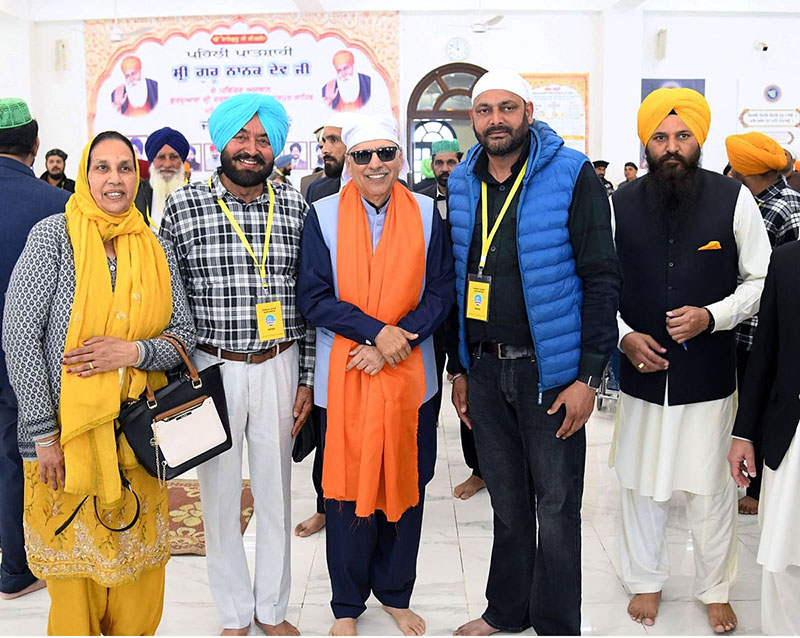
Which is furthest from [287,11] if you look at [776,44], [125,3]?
[776,44]

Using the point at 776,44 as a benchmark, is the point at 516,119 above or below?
below

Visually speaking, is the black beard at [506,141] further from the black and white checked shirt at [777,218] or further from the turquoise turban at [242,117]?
the black and white checked shirt at [777,218]

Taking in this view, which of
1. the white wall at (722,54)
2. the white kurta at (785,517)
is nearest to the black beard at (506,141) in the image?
the white kurta at (785,517)

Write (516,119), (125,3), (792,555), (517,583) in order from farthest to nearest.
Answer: (125,3) < (517,583) < (516,119) < (792,555)

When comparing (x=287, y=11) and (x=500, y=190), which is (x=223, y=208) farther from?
(x=287, y=11)

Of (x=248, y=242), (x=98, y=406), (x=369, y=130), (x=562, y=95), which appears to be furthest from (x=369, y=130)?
(x=562, y=95)

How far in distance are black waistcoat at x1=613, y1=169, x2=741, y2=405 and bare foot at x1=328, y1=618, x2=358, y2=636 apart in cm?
135

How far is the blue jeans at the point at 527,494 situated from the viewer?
A: 2445mm

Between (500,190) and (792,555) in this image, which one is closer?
(792,555)

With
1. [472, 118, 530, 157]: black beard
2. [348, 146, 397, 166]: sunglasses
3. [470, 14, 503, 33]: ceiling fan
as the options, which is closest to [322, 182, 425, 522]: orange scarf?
[348, 146, 397, 166]: sunglasses

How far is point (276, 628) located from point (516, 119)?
195 centimetres

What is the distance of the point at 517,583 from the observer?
2678 mm

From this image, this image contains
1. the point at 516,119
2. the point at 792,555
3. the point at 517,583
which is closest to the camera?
the point at 792,555

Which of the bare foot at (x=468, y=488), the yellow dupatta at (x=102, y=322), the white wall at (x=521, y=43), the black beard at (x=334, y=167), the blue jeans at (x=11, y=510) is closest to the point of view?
the yellow dupatta at (x=102, y=322)
